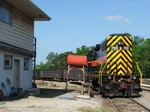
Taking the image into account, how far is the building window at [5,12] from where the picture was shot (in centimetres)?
1709

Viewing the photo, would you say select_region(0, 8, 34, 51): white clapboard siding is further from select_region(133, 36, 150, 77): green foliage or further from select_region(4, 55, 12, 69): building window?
select_region(133, 36, 150, 77): green foliage

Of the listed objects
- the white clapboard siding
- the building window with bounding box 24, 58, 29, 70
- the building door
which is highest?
the white clapboard siding

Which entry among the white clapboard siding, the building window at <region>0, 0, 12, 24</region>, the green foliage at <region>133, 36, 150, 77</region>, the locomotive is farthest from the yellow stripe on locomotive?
the green foliage at <region>133, 36, 150, 77</region>

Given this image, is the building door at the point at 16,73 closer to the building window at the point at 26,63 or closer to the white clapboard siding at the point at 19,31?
A: the white clapboard siding at the point at 19,31

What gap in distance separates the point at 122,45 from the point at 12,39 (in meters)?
6.82

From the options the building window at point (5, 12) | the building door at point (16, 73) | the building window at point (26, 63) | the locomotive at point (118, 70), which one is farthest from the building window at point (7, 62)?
the locomotive at point (118, 70)

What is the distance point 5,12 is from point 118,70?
24.9 feet

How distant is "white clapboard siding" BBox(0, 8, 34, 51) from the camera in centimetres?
1751

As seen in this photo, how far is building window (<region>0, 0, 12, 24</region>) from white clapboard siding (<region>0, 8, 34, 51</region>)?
261 millimetres

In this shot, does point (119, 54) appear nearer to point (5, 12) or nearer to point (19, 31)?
point (19, 31)

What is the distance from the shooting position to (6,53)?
57.8 feet

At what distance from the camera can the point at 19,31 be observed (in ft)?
64.5

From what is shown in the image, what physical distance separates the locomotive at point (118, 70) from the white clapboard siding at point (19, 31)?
4734mm

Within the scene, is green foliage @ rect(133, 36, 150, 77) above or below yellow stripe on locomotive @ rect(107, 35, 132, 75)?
above
